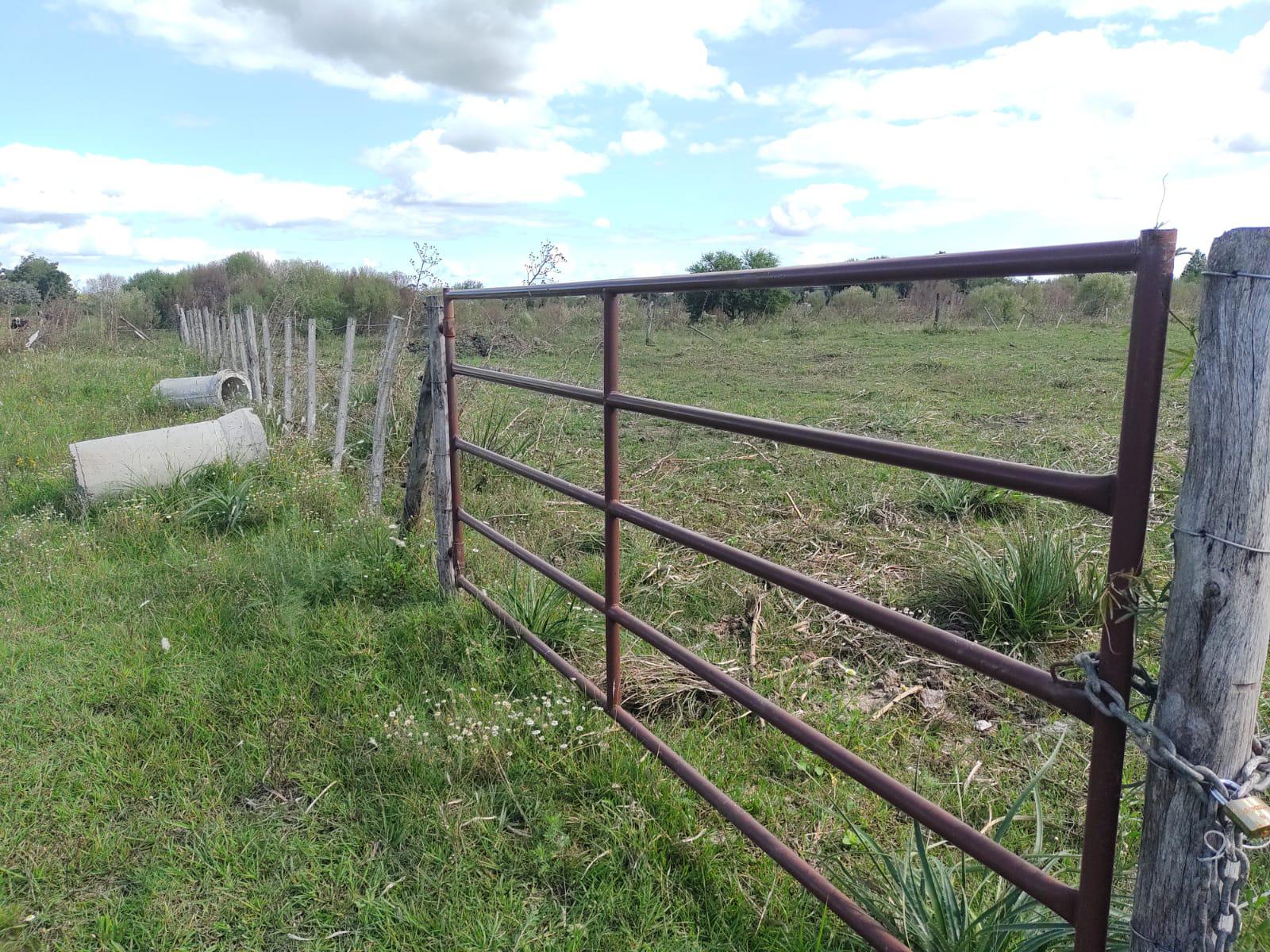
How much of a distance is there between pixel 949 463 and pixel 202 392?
1019cm

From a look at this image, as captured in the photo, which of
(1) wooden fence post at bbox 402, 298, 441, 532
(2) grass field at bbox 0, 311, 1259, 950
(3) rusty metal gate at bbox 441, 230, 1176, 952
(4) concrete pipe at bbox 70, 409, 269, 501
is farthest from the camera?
(4) concrete pipe at bbox 70, 409, 269, 501

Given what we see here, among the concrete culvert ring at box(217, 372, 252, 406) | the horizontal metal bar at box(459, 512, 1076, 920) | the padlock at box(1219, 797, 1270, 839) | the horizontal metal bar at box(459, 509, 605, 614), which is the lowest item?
the horizontal metal bar at box(459, 512, 1076, 920)

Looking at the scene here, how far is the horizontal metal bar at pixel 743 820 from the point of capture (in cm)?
189

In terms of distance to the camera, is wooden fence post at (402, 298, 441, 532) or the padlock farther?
wooden fence post at (402, 298, 441, 532)

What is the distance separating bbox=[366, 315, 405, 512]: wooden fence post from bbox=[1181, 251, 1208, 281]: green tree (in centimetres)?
552

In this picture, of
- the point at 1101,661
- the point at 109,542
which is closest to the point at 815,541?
the point at 1101,661

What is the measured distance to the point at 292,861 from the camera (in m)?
2.53

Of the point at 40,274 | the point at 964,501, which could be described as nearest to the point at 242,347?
the point at 964,501

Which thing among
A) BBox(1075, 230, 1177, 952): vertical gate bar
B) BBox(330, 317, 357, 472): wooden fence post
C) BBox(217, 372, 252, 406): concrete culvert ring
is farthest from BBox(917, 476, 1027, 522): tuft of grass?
BBox(217, 372, 252, 406): concrete culvert ring

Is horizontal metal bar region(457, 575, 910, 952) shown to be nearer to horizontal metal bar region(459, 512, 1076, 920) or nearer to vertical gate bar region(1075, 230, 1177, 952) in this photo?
horizontal metal bar region(459, 512, 1076, 920)

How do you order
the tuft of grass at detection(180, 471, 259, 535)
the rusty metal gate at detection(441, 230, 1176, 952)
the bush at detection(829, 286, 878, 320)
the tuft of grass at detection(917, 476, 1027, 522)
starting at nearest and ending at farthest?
the rusty metal gate at detection(441, 230, 1176, 952) < the tuft of grass at detection(180, 471, 259, 535) < the tuft of grass at detection(917, 476, 1027, 522) < the bush at detection(829, 286, 878, 320)

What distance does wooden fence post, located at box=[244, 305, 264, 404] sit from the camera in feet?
36.5

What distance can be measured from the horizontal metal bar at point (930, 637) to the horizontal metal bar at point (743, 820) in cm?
64

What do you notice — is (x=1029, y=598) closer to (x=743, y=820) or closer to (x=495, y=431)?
(x=743, y=820)
